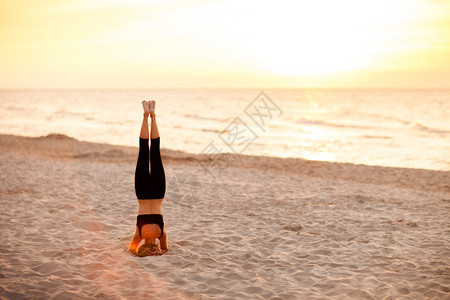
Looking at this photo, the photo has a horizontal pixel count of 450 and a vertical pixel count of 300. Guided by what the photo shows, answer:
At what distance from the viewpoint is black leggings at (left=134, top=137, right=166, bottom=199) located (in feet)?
17.1

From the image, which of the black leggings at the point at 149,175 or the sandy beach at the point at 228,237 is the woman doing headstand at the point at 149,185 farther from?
the sandy beach at the point at 228,237

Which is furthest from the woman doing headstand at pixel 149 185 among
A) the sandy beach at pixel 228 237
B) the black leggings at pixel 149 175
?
the sandy beach at pixel 228 237

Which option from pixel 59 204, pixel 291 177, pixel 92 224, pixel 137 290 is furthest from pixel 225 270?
pixel 291 177

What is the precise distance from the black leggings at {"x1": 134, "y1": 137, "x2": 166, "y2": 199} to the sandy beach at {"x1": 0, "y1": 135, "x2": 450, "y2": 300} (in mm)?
1069

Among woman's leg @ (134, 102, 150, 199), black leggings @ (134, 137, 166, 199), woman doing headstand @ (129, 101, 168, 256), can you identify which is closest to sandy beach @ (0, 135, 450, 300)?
woman doing headstand @ (129, 101, 168, 256)

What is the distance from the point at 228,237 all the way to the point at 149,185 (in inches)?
77.3

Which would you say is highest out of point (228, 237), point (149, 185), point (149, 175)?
point (149, 175)

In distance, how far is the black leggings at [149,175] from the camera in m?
5.23

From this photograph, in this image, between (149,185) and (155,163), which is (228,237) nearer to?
(149,185)

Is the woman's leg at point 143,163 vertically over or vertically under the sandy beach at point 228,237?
over

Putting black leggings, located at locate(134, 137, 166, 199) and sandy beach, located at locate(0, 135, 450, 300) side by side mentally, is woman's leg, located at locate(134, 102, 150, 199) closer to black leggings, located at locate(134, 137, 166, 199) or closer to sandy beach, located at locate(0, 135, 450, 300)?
black leggings, located at locate(134, 137, 166, 199)

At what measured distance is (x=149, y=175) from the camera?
5289mm

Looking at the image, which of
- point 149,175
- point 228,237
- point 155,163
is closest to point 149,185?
point 149,175

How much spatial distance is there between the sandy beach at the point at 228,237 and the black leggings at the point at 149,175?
107 centimetres
